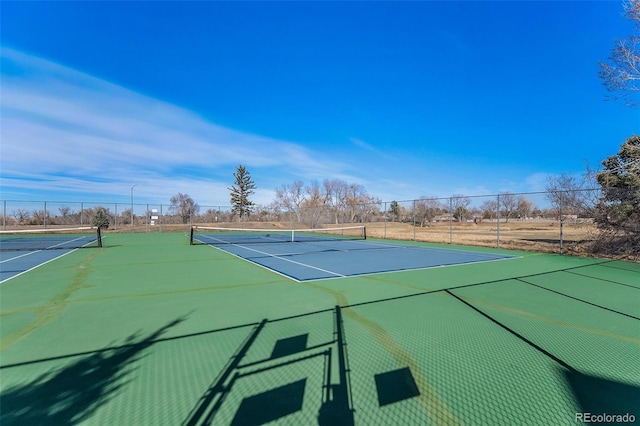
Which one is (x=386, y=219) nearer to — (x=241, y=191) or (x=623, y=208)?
(x=623, y=208)

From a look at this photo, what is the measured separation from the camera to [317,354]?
2842 millimetres

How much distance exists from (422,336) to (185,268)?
256 inches

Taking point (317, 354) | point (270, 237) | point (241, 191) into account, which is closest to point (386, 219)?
point (270, 237)

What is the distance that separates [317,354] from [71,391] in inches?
77.5

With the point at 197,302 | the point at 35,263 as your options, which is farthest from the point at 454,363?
the point at 35,263

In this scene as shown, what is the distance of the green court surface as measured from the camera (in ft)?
6.77

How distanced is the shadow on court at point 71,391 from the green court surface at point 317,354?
12mm

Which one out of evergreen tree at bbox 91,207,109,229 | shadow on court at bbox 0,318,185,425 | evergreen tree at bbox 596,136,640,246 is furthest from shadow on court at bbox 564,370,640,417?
evergreen tree at bbox 91,207,109,229

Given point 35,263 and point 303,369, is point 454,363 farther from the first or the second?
point 35,263

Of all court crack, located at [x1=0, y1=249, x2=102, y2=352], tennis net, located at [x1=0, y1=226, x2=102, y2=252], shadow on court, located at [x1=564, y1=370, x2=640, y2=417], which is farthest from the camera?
tennis net, located at [x1=0, y1=226, x2=102, y2=252]

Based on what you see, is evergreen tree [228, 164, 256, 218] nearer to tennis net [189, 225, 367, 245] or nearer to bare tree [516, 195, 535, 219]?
tennis net [189, 225, 367, 245]

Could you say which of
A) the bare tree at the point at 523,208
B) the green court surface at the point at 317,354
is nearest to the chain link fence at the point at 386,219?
the bare tree at the point at 523,208

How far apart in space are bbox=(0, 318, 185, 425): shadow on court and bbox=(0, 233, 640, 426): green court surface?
1 centimetres

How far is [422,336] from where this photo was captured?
325cm
